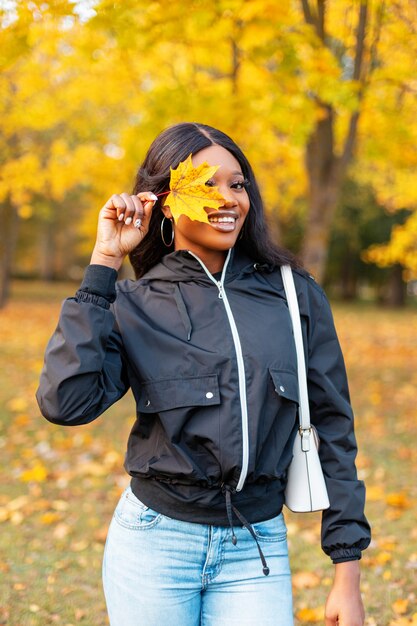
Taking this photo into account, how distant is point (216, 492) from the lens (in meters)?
1.82

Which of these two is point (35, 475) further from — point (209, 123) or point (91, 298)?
point (91, 298)

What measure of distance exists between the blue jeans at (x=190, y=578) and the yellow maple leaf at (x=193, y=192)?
85 cm

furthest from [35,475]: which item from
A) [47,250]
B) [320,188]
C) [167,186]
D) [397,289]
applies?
[47,250]

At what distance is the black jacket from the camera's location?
1.80 metres

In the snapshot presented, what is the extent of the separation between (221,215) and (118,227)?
31 centimetres

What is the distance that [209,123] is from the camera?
294 inches

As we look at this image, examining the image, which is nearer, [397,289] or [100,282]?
[100,282]

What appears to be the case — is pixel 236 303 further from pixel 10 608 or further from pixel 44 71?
pixel 44 71

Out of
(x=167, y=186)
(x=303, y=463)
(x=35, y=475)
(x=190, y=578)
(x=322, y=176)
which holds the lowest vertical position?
(x=35, y=475)

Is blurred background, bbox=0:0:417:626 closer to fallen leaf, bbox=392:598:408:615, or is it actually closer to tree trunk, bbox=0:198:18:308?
fallen leaf, bbox=392:598:408:615

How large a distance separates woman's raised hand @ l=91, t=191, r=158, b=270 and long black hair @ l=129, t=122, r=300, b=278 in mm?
134

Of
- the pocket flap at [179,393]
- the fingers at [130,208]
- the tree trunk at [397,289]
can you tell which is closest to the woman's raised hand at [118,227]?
the fingers at [130,208]

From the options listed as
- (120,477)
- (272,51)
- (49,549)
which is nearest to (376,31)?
(272,51)

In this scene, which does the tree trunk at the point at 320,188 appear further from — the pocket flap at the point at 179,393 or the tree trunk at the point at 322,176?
the pocket flap at the point at 179,393
